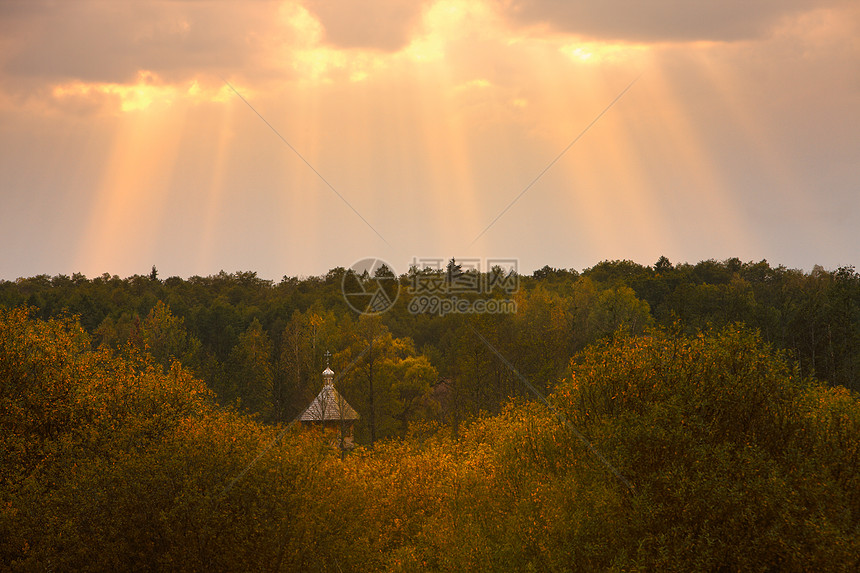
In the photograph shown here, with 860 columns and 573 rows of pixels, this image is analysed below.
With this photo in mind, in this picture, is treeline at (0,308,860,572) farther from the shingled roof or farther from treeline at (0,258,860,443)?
the shingled roof

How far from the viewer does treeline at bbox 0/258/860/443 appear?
85812 mm

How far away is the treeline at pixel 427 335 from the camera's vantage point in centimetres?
8581

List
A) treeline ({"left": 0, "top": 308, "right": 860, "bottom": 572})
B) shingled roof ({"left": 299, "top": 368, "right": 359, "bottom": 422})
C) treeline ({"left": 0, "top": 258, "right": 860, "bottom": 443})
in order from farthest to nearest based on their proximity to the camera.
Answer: treeline ({"left": 0, "top": 258, "right": 860, "bottom": 443}) < shingled roof ({"left": 299, "top": 368, "right": 359, "bottom": 422}) < treeline ({"left": 0, "top": 308, "right": 860, "bottom": 572})

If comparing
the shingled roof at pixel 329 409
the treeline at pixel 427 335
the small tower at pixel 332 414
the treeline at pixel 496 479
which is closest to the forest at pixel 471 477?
the treeline at pixel 496 479

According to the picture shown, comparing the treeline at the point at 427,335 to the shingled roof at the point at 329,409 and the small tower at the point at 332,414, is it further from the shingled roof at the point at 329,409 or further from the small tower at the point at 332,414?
the shingled roof at the point at 329,409

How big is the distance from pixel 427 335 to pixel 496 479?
87731 mm

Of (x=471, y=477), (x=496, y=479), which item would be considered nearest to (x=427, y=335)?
(x=471, y=477)

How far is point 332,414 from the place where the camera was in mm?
80688

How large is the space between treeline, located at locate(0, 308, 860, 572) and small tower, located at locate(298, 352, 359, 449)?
126 feet

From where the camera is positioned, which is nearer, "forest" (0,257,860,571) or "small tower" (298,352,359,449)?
"forest" (0,257,860,571)

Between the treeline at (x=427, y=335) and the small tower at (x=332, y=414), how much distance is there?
333 centimetres

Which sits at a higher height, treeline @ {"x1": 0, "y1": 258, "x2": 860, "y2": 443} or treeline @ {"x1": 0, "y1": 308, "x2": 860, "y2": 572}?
treeline @ {"x1": 0, "y1": 258, "x2": 860, "y2": 443}

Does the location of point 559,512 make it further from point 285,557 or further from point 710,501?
point 285,557

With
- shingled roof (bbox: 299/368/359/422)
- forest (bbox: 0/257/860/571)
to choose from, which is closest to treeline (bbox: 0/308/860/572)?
forest (bbox: 0/257/860/571)
